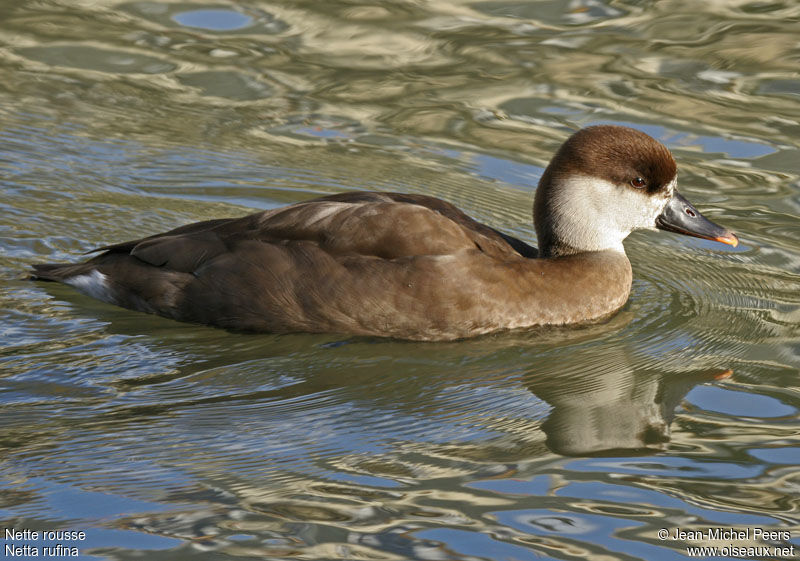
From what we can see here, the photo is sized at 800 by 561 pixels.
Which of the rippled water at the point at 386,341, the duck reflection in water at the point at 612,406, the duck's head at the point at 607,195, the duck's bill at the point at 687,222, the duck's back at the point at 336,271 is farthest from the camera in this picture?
the duck's bill at the point at 687,222

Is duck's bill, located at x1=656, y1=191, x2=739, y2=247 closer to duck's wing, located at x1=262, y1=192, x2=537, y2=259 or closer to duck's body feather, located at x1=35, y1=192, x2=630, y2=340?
duck's body feather, located at x1=35, y1=192, x2=630, y2=340

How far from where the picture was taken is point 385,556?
4355 millimetres

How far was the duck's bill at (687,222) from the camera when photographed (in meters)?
6.94

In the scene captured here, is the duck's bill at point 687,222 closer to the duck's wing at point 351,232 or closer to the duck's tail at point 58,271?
the duck's wing at point 351,232

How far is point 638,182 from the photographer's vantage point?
6746mm

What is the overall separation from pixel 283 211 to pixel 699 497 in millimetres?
2808

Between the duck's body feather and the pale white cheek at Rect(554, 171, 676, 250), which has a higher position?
the pale white cheek at Rect(554, 171, 676, 250)

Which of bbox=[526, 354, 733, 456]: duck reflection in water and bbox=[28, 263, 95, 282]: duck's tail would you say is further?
bbox=[28, 263, 95, 282]: duck's tail

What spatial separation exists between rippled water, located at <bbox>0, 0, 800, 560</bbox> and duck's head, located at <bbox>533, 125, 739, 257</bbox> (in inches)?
19.8

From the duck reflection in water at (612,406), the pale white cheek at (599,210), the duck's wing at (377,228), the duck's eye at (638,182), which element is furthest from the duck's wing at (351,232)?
the duck reflection in water at (612,406)

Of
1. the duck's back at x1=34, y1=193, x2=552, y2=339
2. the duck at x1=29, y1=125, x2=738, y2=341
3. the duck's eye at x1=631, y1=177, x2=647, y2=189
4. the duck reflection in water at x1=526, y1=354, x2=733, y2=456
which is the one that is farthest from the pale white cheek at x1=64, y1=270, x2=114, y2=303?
the duck's eye at x1=631, y1=177, x2=647, y2=189

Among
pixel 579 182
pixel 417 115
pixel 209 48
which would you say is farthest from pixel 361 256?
pixel 209 48

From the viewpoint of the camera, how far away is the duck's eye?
6.73 m

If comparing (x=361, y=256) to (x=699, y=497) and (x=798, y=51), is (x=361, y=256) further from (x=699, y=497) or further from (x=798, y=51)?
(x=798, y=51)
